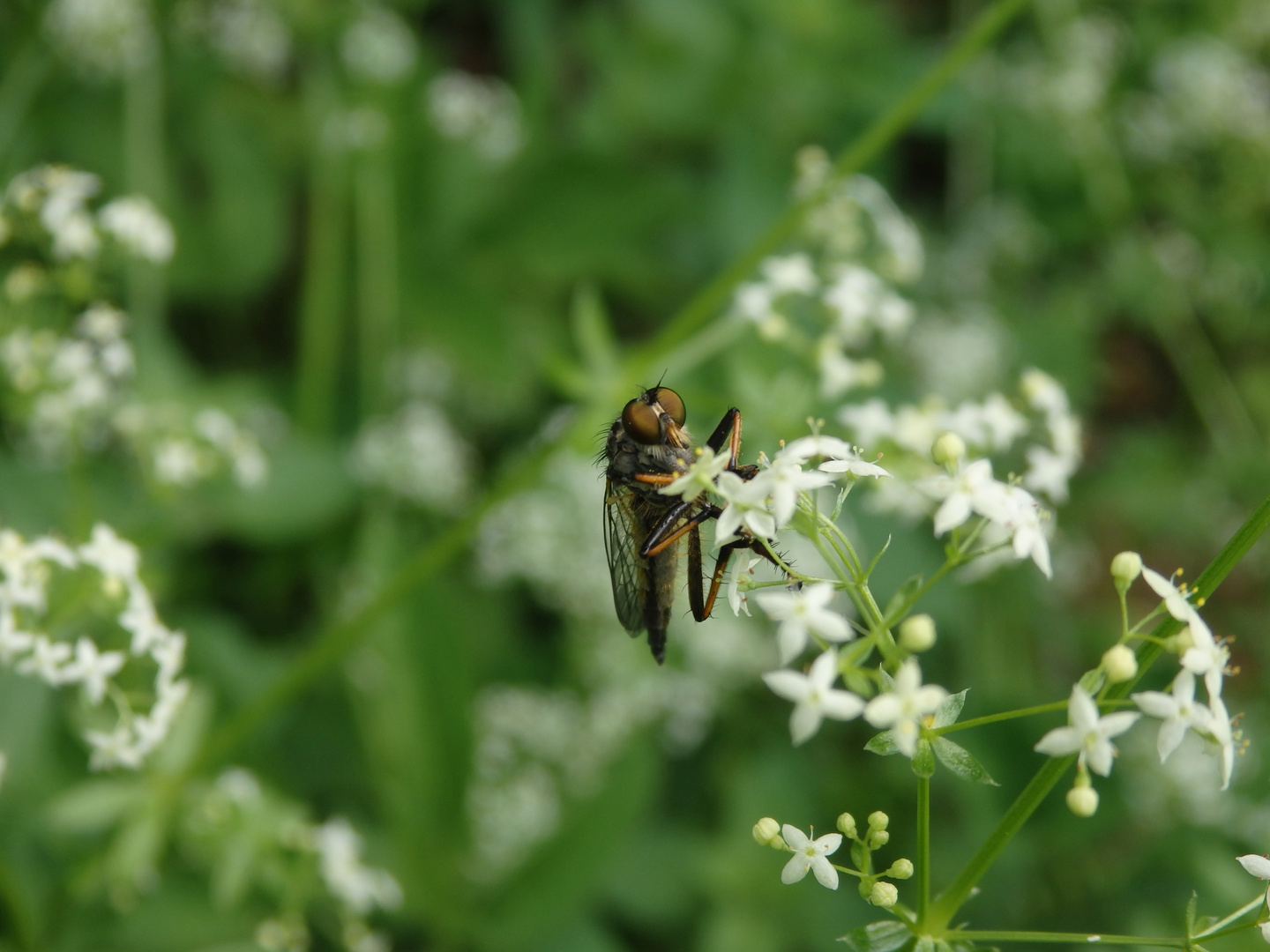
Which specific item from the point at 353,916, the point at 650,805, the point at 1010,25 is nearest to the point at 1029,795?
the point at 353,916

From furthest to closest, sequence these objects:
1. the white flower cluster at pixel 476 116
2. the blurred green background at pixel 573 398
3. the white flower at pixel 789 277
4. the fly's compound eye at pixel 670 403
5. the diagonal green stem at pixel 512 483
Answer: the white flower cluster at pixel 476 116, the blurred green background at pixel 573 398, the white flower at pixel 789 277, the diagonal green stem at pixel 512 483, the fly's compound eye at pixel 670 403

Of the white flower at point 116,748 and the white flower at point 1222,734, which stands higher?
the white flower at point 116,748

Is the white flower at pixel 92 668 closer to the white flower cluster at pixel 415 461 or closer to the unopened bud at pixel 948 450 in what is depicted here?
the unopened bud at pixel 948 450

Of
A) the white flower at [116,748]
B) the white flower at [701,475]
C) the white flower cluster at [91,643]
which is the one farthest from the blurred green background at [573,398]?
the white flower at [701,475]

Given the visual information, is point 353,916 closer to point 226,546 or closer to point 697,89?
point 226,546

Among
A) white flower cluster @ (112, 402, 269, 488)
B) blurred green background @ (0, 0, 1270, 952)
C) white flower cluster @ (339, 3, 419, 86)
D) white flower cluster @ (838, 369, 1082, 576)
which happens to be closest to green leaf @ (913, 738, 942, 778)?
white flower cluster @ (838, 369, 1082, 576)

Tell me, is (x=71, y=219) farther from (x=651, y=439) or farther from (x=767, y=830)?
(x=767, y=830)
